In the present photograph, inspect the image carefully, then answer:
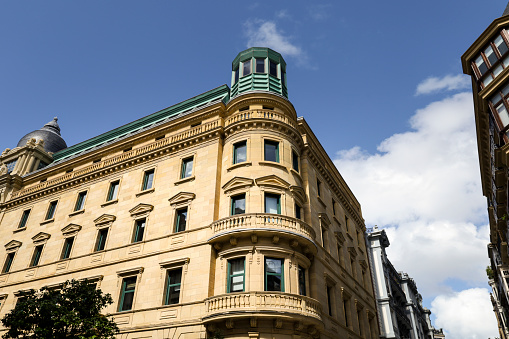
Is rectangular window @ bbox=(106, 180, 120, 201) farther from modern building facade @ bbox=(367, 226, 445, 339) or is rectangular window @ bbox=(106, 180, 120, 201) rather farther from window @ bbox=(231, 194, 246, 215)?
modern building facade @ bbox=(367, 226, 445, 339)

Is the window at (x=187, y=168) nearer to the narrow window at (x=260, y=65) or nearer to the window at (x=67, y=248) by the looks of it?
the narrow window at (x=260, y=65)

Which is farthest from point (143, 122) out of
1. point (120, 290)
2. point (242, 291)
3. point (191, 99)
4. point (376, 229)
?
point (376, 229)

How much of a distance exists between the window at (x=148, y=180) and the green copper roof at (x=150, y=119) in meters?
8.39

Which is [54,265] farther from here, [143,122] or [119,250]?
[143,122]

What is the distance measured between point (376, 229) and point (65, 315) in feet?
145

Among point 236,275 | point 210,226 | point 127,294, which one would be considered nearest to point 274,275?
point 236,275

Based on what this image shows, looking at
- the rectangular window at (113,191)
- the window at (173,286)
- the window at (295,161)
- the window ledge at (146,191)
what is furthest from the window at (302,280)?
the rectangular window at (113,191)

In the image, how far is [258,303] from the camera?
730 inches

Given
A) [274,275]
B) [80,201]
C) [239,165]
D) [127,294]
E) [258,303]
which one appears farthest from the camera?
[80,201]

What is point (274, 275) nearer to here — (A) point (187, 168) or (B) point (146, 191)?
(A) point (187, 168)

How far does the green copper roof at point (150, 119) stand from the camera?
3438cm

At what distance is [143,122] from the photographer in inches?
1501

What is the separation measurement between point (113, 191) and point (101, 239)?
4.45 metres

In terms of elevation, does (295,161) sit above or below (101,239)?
above
